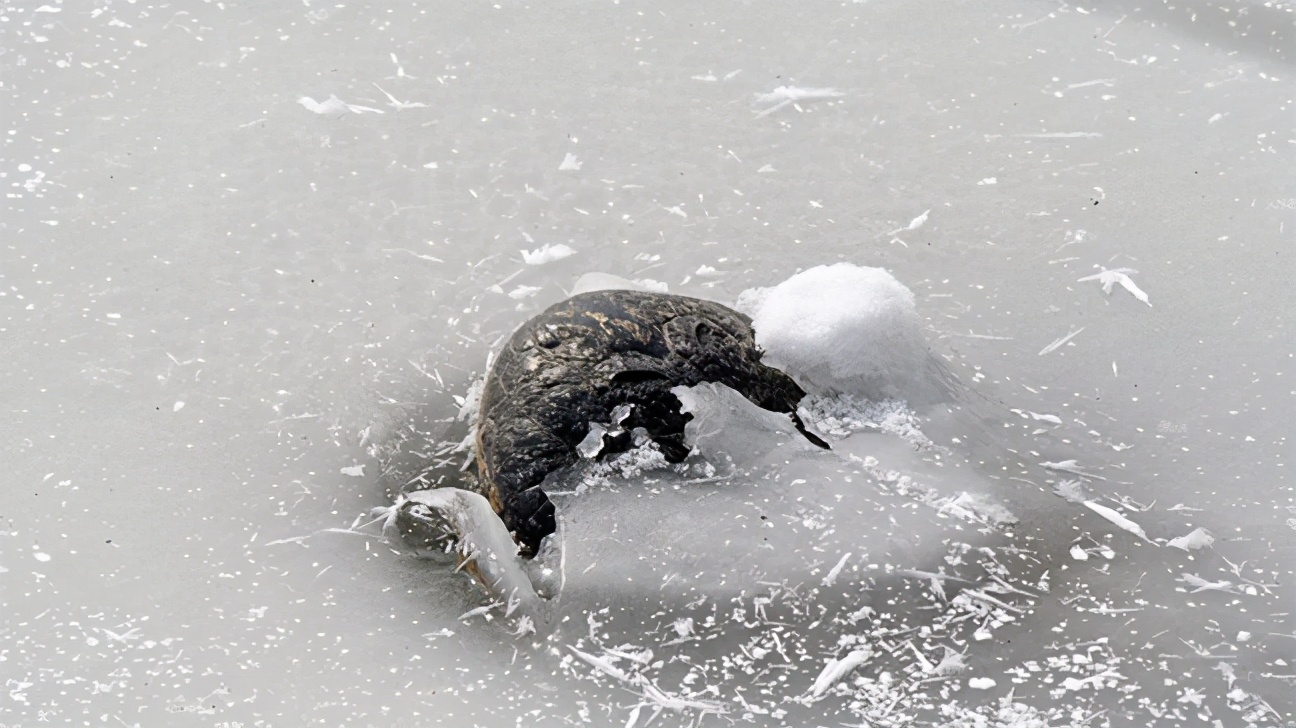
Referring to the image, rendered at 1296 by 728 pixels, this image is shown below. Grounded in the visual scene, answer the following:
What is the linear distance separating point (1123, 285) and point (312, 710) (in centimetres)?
261

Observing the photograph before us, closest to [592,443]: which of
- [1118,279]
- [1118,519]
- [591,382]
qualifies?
[591,382]

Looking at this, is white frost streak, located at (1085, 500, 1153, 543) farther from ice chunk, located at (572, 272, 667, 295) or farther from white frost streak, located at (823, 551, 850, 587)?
ice chunk, located at (572, 272, 667, 295)

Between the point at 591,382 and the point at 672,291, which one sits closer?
the point at 591,382

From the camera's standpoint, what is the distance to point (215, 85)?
427 cm

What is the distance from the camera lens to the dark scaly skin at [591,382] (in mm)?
2953

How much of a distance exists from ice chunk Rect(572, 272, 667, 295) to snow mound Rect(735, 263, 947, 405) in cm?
38

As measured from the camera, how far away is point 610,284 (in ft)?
11.9

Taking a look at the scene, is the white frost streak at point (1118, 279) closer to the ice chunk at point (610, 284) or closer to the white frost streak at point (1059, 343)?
the white frost streak at point (1059, 343)

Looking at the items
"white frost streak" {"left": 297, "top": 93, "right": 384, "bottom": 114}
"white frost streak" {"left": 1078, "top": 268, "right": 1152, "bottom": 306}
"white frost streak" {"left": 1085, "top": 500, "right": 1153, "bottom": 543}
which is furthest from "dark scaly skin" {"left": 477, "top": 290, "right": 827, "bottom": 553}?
"white frost streak" {"left": 297, "top": 93, "right": 384, "bottom": 114}

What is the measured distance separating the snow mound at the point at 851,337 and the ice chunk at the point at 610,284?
38 centimetres

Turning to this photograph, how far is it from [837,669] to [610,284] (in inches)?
55.6

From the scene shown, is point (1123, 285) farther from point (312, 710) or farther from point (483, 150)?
point (312, 710)

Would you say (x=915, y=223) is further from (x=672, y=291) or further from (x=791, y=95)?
(x=672, y=291)

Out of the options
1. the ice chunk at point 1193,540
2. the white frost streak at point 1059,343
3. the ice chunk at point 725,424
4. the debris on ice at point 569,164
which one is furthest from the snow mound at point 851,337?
the debris on ice at point 569,164
